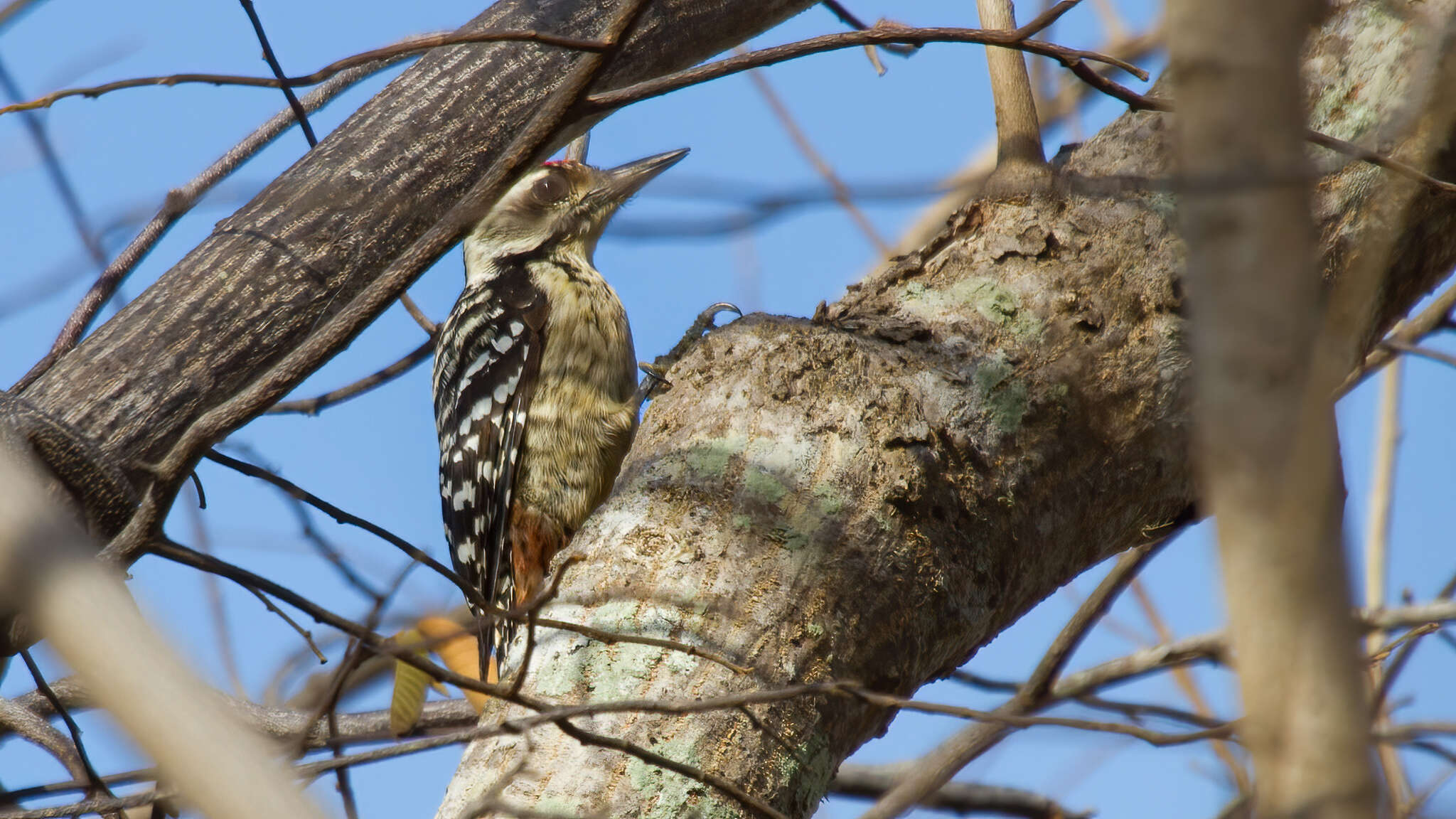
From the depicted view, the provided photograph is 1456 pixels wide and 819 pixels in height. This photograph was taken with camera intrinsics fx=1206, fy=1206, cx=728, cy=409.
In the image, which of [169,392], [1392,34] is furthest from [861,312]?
[169,392]

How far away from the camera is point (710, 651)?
7.29ft

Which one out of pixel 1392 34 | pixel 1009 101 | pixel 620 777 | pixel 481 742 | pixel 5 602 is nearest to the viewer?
pixel 5 602

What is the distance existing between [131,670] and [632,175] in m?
4.69

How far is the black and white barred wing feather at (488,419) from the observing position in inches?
168

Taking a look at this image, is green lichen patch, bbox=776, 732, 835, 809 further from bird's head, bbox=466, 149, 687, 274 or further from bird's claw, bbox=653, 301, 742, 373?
bird's head, bbox=466, 149, 687, 274

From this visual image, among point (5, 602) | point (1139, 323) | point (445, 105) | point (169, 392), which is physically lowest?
point (5, 602)

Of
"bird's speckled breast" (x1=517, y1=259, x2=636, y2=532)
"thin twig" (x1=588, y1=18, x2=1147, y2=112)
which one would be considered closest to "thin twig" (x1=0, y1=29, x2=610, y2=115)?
"thin twig" (x1=588, y1=18, x2=1147, y2=112)

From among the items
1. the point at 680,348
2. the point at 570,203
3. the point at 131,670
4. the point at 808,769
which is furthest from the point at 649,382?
the point at 131,670

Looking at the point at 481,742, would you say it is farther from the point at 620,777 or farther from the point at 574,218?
the point at 574,218

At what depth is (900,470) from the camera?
2.42m

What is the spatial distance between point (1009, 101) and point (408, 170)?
4.90 feet

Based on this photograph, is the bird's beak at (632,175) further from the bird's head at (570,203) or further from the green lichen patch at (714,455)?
the green lichen patch at (714,455)

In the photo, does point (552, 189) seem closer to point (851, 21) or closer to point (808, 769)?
point (851, 21)

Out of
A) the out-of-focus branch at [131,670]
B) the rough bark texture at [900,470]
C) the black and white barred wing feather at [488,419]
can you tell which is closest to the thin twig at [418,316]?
the black and white barred wing feather at [488,419]
